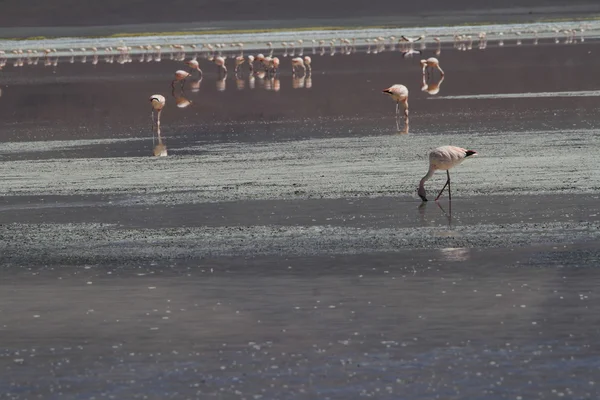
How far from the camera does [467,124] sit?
88.5 ft

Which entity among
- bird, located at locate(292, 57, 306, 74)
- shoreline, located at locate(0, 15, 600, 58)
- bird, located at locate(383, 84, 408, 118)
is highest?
bird, located at locate(383, 84, 408, 118)

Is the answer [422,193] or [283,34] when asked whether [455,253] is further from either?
[283,34]

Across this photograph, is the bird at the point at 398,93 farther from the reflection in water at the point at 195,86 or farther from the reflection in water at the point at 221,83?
the reflection in water at the point at 195,86

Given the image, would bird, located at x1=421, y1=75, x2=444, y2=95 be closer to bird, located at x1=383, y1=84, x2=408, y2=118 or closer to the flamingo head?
bird, located at x1=383, y1=84, x2=408, y2=118

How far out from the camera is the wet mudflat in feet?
30.3

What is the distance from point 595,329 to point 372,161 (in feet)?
36.8

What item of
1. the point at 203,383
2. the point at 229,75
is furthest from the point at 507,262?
the point at 229,75

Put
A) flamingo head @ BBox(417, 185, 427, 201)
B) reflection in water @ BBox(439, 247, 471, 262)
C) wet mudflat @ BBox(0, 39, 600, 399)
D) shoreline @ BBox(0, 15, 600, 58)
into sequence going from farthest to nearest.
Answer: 1. shoreline @ BBox(0, 15, 600, 58)
2. flamingo head @ BBox(417, 185, 427, 201)
3. reflection in water @ BBox(439, 247, 471, 262)
4. wet mudflat @ BBox(0, 39, 600, 399)

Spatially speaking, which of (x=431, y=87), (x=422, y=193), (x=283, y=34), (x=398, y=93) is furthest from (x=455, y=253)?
(x=283, y=34)

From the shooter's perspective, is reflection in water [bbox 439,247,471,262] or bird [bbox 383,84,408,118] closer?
reflection in water [bbox 439,247,471,262]

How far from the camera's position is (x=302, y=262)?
1309 centimetres

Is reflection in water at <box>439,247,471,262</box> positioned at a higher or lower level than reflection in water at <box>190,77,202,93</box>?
higher

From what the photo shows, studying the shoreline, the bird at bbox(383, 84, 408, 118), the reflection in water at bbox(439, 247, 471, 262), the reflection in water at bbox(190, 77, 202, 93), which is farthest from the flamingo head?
the shoreline

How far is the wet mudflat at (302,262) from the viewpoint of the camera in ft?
30.3
